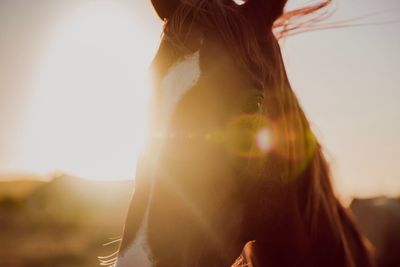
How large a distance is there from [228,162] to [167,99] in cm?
43

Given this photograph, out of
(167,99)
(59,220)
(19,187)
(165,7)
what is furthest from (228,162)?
(19,187)

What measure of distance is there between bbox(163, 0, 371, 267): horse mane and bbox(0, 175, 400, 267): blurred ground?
14809mm

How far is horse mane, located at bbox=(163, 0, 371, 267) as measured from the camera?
197 cm

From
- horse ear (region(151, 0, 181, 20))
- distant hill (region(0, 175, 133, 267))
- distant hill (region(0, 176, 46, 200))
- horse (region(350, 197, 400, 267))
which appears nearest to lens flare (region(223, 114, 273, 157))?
Answer: horse ear (region(151, 0, 181, 20))

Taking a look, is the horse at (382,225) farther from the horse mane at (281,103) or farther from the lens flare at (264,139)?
the lens flare at (264,139)

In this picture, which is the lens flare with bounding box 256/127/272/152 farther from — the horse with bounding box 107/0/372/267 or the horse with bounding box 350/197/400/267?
the horse with bounding box 350/197/400/267

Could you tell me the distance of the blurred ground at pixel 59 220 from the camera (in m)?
19.8

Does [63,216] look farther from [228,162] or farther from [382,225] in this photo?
[228,162]

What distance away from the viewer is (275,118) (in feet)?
6.77

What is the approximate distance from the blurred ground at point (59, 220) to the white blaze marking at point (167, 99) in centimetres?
1511

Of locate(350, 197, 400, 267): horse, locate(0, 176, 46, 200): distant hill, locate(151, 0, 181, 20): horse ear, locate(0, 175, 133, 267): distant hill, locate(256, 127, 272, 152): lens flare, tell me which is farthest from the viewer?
locate(0, 176, 46, 200): distant hill

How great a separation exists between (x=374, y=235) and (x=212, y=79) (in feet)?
25.2

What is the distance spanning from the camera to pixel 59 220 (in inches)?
1127

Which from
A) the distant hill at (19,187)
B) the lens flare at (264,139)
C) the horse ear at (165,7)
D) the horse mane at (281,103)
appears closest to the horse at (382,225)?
the horse mane at (281,103)
